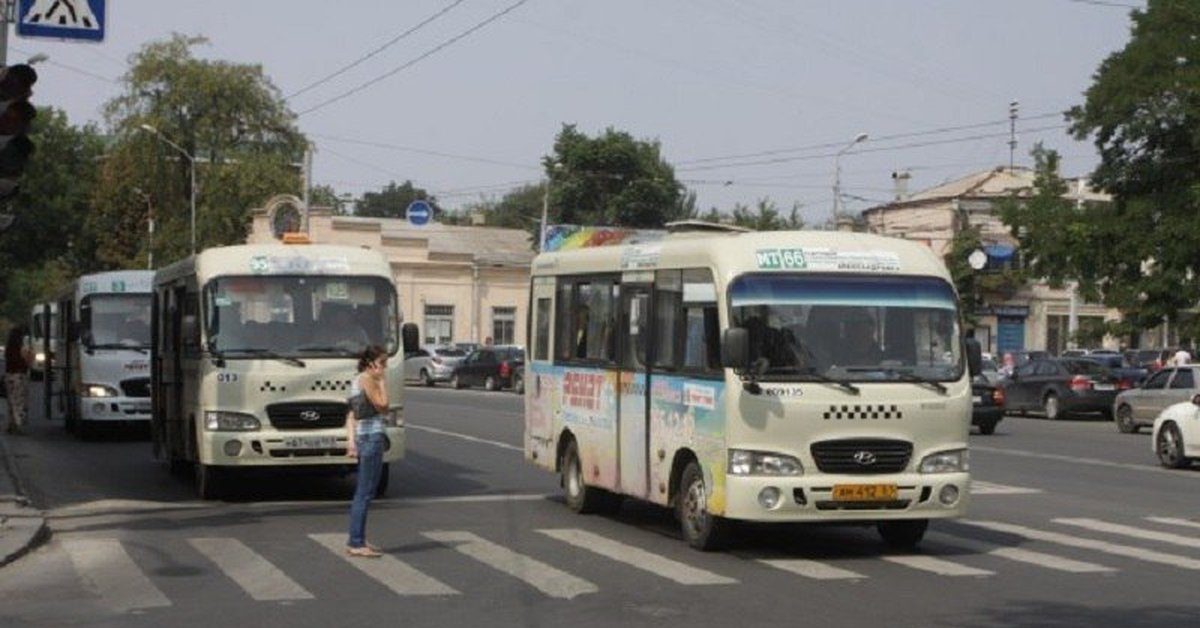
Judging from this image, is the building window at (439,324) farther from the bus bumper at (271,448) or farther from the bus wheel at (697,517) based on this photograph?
the bus wheel at (697,517)

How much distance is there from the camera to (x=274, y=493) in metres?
20.3

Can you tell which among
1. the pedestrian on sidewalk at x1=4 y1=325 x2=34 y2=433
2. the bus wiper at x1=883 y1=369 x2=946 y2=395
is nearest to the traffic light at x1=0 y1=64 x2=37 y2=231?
the bus wiper at x1=883 y1=369 x2=946 y2=395

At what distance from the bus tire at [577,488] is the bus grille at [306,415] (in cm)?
239

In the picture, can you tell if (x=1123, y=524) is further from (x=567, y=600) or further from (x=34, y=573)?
(x=34, y=573)

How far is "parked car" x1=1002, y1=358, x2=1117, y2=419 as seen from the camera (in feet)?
140

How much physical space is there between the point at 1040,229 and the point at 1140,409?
1912 cm

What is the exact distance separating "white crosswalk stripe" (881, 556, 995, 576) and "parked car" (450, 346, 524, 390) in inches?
1754

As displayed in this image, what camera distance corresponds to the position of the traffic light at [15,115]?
1438cm

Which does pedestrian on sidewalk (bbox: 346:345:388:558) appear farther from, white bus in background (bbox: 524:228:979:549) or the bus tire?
the bus tire

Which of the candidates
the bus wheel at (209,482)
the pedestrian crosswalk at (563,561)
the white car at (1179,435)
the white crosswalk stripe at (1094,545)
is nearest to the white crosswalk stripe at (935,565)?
the pedestrian crosswalk at (563,561)

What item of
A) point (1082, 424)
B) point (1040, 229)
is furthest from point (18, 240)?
point (1082, 424)

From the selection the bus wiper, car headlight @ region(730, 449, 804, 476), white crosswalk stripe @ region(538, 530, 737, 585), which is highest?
the bus wiper

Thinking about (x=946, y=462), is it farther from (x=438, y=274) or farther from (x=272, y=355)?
(x=438, y=274)

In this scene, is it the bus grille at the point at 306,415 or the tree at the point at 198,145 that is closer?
the bus grille at the point at 306,415
